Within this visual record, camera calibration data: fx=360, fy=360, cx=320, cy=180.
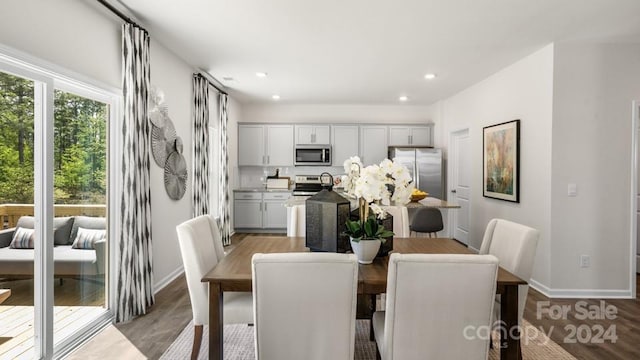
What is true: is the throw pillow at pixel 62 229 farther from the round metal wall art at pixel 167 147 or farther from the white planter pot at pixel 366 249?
the white planter pot at pixel 366 249

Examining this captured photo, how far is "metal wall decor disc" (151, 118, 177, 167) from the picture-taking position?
3552 millimetres

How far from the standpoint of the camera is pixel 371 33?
3389 millimetres

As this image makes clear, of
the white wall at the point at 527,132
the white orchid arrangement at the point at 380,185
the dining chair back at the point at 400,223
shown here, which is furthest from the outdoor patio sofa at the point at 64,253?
the white wall at the point at 527,132

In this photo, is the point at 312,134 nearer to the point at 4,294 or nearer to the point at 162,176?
the point at 162,176

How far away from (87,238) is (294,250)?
5.67 feet

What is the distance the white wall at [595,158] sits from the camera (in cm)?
357

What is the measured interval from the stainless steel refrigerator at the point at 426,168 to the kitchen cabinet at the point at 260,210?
7.83 ft

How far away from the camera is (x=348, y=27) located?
10.6 ft

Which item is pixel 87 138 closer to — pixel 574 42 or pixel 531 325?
pixel 531 325

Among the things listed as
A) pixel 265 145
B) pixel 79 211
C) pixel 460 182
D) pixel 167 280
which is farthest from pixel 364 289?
pixel 265 145

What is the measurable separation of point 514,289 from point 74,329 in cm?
292

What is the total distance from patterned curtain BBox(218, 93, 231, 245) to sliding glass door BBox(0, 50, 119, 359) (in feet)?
9.40

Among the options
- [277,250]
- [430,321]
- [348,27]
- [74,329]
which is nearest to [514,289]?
[430,321]

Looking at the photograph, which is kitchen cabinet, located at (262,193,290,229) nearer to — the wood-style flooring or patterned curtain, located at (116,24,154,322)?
the wood-style flooring
